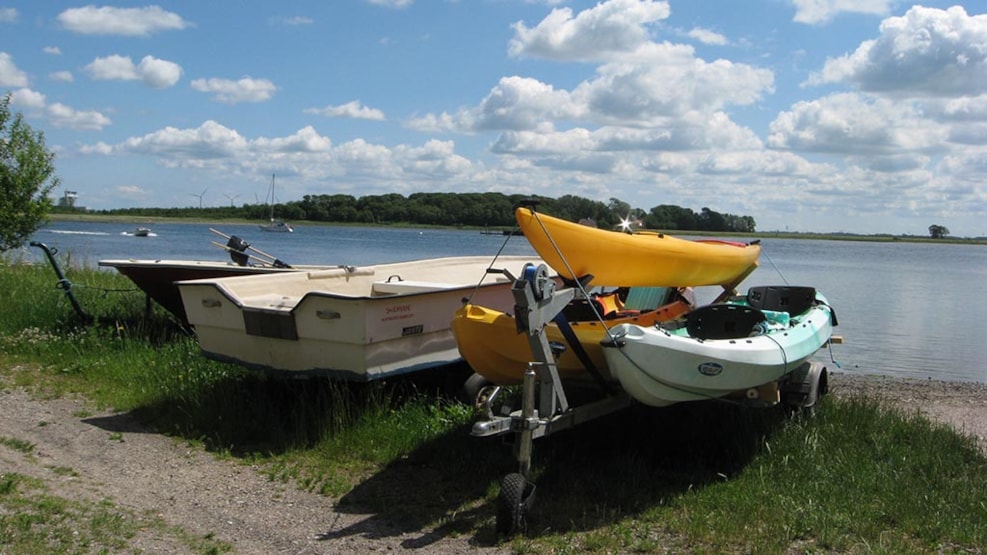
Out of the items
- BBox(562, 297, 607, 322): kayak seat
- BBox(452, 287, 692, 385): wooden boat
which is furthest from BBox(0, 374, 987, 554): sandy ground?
BBox(562, 297, 607, 322): kayak seat

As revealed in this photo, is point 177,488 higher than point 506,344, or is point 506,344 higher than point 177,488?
point 506,344

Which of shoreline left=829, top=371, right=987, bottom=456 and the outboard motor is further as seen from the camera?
the outboard motor

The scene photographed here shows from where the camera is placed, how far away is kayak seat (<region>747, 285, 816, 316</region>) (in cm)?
845

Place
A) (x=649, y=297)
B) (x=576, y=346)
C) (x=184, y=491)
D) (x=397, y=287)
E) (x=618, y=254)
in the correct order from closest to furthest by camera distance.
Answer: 1. (x=184, y=491)
2. (x=576, y=346)
3. (x=618, y=254)
4. (x=649, y=297)
5. (x=397, y=287)

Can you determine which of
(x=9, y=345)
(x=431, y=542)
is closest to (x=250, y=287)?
(x=9, y=345)

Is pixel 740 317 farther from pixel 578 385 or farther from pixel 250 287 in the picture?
pixel 250 287

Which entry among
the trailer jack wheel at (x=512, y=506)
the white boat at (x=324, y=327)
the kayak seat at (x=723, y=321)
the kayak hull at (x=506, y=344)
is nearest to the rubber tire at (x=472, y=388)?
the white boat at (x=324, y=327)

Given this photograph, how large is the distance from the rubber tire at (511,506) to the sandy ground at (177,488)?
0.51 feet

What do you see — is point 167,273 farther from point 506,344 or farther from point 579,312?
point 506,344

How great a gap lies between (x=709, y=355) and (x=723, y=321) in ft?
4.47

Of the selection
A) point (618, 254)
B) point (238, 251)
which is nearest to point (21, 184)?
point (238, 251)

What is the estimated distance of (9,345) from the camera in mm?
9219

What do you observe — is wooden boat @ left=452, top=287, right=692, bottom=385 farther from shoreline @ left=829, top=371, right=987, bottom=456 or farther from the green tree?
the green tree

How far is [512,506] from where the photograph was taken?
4.91 metres
